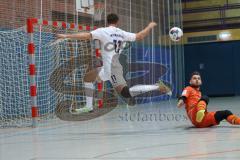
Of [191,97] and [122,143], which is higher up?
[191,97]

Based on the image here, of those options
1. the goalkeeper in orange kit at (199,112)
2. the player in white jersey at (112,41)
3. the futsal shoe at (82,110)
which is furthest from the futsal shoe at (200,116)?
the futsal shoe at (82,110)

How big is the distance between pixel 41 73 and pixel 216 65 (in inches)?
520

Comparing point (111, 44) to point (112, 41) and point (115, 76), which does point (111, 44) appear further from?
point (115, 76)

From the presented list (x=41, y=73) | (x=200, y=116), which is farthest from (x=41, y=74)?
(x=200, y=116)

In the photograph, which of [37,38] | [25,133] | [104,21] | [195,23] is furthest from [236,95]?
[25,133]

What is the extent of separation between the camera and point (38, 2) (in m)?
12.6

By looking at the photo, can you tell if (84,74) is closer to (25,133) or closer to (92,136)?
(25,133)

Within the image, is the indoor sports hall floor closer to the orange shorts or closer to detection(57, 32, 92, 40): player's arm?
the orange shorts

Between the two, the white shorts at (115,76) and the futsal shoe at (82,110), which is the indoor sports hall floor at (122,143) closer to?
the white shorts at (115,76)

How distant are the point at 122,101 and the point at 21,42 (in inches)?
228

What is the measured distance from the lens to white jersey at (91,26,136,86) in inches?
333

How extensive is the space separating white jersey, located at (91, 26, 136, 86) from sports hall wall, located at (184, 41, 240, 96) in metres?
14.6

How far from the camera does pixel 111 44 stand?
8539 millimetres

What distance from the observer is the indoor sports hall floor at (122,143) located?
16.8 feet
